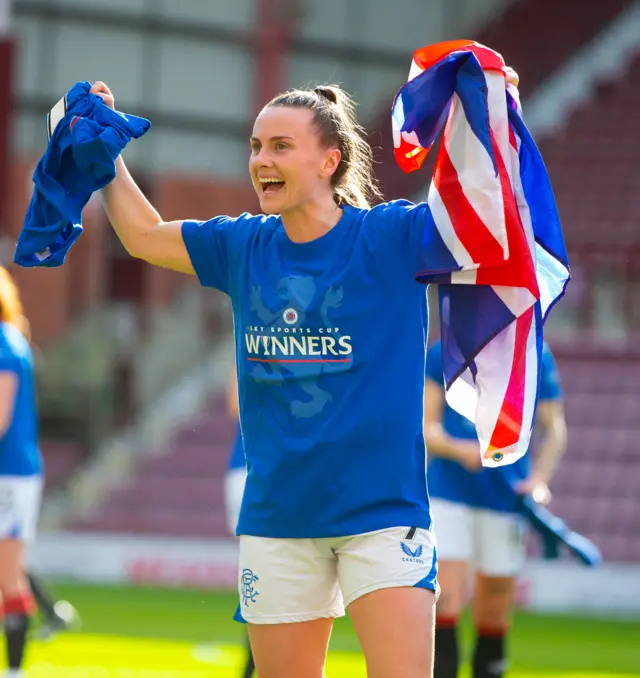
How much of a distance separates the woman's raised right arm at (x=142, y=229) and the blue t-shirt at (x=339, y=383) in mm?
277

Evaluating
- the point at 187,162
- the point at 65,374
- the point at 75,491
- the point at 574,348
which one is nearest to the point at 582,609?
the point at 574,348

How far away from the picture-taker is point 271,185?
362cm

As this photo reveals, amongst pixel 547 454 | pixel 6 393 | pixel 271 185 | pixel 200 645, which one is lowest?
pixel 200 645

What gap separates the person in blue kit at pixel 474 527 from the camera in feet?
19.3

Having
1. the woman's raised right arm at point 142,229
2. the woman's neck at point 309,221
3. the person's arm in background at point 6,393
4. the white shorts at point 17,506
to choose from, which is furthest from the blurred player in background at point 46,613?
the woman's neck at point 309,221

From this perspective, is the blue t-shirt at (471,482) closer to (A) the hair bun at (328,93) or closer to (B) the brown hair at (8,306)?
(B) the brown hair at (8,306)

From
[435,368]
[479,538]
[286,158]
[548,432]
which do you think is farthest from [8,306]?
[286,158]

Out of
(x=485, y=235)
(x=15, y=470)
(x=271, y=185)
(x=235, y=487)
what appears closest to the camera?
(x=485, y=235)

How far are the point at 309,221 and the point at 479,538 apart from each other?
8.79 ft

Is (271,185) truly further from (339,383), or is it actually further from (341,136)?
(339,383)

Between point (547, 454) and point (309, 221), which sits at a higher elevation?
point (309, 221)

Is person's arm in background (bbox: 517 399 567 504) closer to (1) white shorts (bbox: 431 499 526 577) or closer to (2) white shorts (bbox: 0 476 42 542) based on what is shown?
(1) white shorts (bbox: 431 499 526 577)

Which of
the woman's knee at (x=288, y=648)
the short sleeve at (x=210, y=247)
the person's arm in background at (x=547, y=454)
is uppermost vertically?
the short sleeve at (x=210, y=247)

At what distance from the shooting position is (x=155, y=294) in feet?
62.2
